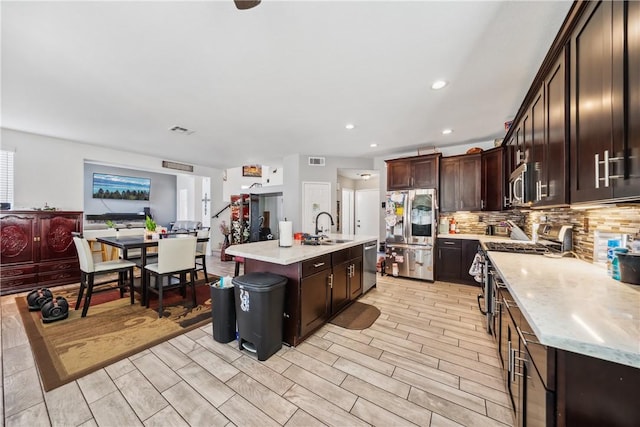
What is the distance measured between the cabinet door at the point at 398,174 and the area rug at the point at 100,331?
4089 millimetres

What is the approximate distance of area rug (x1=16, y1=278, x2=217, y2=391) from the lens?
6.67 feet

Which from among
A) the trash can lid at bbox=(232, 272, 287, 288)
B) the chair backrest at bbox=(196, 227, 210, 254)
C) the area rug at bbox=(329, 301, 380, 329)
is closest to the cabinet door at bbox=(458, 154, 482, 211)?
the area rug at bbox=(329, 301, 380, 329)

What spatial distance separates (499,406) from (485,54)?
2833 millimetres

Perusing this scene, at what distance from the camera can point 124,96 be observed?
9.60ft

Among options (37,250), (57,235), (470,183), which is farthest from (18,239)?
(470,183)

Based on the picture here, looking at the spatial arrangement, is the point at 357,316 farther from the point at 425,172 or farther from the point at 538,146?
the point at 425,172

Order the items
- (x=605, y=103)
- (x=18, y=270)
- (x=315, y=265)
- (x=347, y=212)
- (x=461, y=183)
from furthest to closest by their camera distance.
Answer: (x=347, y=212) → (x=461, y=183) → (x=18, y=270) → (x=315, y=265) → (x=605, y=103)

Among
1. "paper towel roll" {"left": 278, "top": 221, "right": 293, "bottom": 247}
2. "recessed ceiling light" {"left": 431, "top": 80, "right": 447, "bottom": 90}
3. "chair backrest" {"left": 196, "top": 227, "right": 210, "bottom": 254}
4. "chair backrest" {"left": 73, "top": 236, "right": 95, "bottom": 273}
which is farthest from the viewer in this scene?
"chair backrest" {"left": 196, "top": 227, "right": 210, "bottom": 254}

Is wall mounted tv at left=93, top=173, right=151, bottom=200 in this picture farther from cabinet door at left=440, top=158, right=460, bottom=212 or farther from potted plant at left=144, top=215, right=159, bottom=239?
cabinet door at left=440, top=158, right=460, bottom=212

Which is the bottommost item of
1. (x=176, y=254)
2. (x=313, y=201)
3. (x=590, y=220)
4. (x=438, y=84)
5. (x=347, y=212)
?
(x=176, y=254)

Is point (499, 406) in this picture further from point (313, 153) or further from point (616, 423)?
point (313, 153)

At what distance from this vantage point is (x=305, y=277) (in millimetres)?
2363

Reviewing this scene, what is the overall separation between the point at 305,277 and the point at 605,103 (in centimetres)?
228

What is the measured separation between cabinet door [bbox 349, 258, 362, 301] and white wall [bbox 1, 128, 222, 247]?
5.67 metres
